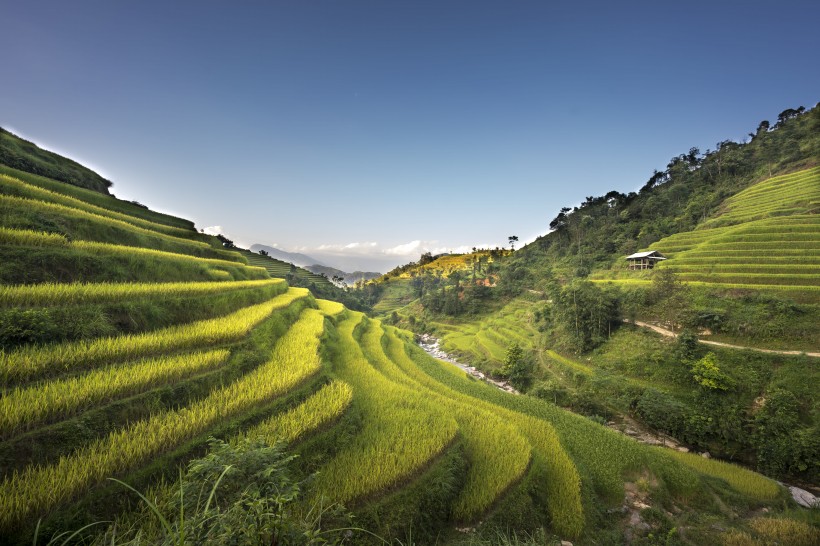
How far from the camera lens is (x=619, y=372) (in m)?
22.0

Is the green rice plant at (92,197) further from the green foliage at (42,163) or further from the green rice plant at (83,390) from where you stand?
the green rice plant at (83,390)

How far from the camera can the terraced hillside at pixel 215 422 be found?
159 inches

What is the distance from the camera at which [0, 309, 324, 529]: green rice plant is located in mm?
3256

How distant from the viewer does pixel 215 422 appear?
206 inches

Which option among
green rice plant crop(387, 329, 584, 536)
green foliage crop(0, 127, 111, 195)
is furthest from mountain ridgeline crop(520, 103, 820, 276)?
green foliage crop(0, 127, 111, 195)

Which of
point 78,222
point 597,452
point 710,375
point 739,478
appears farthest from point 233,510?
point 710,375

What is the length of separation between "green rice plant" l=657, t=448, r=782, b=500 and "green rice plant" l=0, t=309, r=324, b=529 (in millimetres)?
14570

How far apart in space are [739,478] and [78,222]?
2637cm

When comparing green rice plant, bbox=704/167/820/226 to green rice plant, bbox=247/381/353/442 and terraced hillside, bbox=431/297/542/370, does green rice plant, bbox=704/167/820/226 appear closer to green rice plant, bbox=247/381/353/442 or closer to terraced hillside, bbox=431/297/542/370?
terraced hillside, bbox=431/297/542/370

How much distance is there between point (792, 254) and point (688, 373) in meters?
18.0

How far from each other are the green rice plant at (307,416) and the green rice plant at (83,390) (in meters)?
2.07

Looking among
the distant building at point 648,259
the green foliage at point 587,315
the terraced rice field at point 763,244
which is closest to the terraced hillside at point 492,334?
the green foliage at point 587,315

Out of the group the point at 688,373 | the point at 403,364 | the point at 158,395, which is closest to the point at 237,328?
Answer: the point at 158,395

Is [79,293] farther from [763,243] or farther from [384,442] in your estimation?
[763,243]
